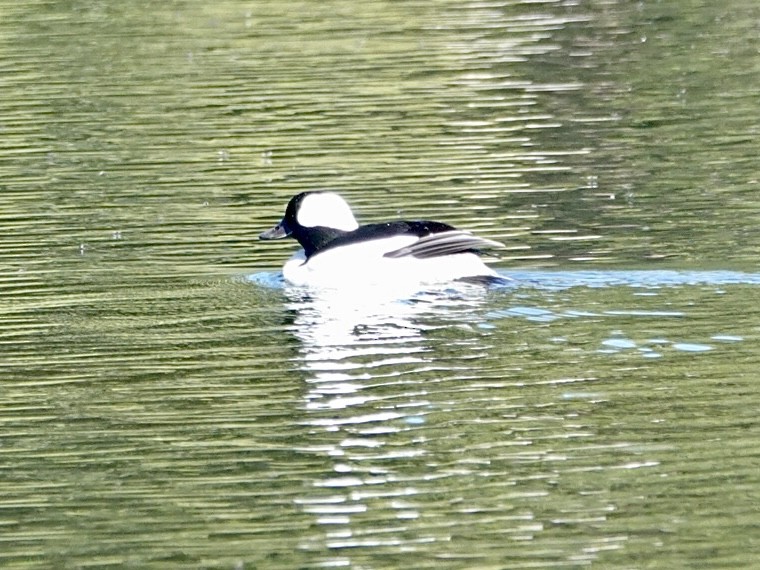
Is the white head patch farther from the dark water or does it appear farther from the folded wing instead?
the folded wing

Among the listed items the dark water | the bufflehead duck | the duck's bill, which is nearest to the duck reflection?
the dark water

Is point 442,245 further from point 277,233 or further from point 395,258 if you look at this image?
point 277,233

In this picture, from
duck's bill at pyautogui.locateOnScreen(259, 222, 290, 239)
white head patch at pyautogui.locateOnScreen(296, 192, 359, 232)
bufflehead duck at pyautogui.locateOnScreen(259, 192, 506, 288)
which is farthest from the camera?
duck's bill at pyautogui.locateOnScreen(259, 222, 290, 239)

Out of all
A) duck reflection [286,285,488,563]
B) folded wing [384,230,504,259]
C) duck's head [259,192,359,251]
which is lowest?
duck reflection [286,285,488,563]

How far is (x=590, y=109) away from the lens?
21094 millimetres

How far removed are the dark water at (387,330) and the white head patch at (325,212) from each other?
1.76 feet

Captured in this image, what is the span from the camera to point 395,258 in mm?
12617

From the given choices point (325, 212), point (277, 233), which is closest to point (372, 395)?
point (325, 212)

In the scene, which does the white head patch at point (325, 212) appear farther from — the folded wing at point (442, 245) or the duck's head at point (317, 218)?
the folded wing at point (442, 245)

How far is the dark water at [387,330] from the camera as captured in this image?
299 inches

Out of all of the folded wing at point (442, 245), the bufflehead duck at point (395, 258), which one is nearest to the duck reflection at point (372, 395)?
the bufflehead duck at point (395, 258)

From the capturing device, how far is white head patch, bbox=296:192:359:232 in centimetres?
1365

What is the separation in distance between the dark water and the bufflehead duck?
0.32m

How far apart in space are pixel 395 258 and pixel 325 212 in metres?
1.30
